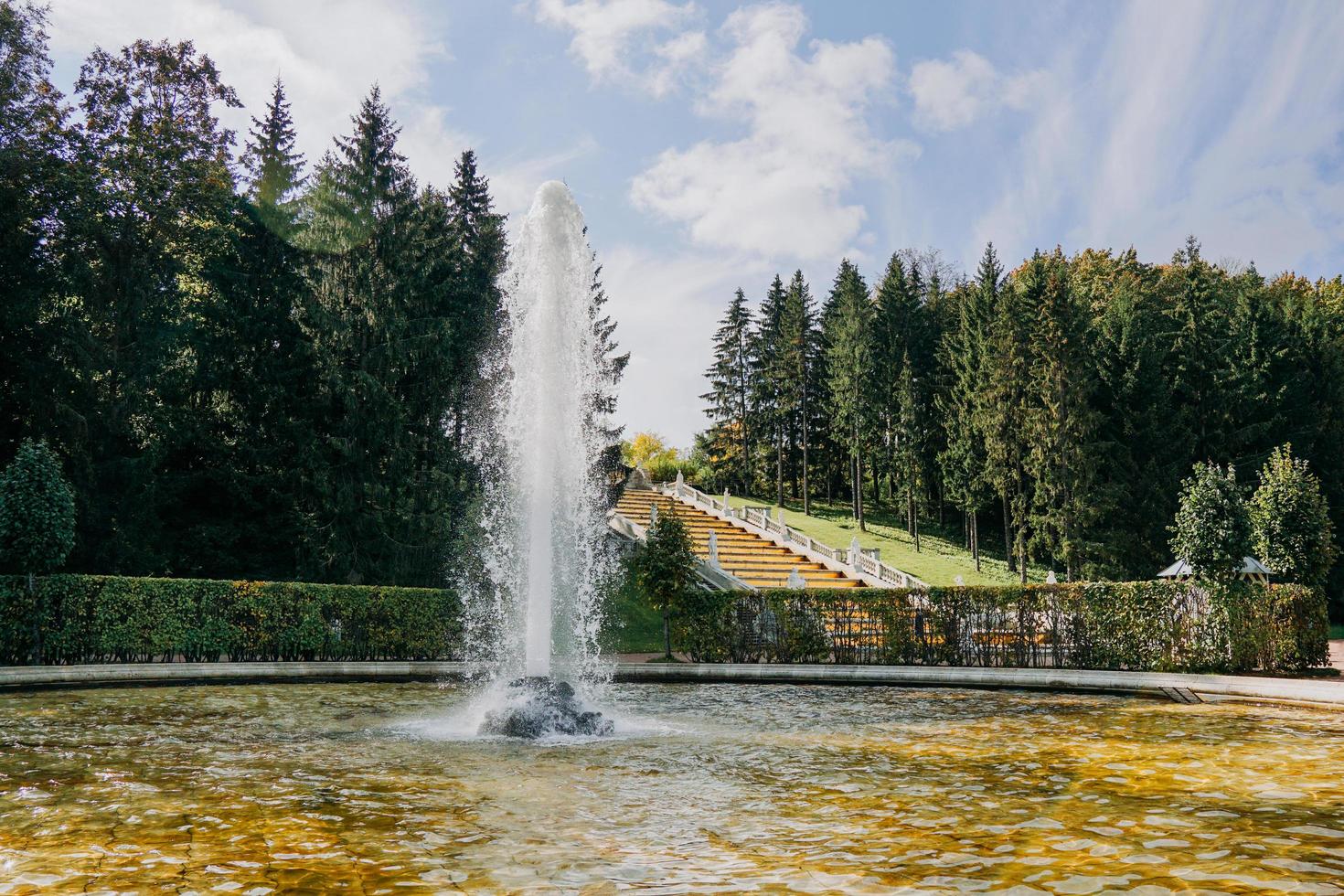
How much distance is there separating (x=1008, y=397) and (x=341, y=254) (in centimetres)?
3728

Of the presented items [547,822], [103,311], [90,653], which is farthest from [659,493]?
[547,822]

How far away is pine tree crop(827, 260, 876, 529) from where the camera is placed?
63.7 metres

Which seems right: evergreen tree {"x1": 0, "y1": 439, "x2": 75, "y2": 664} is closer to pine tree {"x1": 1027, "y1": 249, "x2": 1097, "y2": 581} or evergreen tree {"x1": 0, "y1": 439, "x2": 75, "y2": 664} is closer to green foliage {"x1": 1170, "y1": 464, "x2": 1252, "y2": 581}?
green foliage {"x1": 1170, "y1": 464, "x2": 1252, "y2": 581}

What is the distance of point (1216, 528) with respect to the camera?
17.0 meters

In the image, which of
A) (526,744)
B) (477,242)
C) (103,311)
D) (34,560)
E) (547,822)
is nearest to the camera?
(547,822)

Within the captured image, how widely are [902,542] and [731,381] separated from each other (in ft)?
84.6

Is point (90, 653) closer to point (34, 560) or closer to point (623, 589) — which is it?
point (34, 560)

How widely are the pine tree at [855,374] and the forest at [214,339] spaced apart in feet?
115

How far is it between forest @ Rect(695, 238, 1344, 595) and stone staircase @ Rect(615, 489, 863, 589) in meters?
13.3

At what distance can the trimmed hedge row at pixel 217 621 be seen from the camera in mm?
18312

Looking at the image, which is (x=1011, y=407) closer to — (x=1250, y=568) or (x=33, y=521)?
(x=1250, y=568)

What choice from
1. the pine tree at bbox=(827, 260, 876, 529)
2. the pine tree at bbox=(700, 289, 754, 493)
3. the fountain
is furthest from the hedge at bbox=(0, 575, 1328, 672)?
the pine tree at bbox=(700, 289, 754, 493)

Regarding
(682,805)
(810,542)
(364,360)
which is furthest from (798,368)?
(682,805)

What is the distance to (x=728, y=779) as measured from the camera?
27.6 ft
